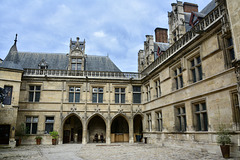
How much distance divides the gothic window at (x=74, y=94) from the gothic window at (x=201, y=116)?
10.3m

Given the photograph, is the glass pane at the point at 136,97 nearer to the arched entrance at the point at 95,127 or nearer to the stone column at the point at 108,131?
the stone column at the point at 108,131

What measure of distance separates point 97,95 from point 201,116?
9833 mm

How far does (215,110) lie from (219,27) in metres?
3.67

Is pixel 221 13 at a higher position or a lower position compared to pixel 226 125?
higher

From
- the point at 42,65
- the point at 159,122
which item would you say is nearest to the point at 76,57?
the point at 42,65

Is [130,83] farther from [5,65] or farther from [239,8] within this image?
[239,8]

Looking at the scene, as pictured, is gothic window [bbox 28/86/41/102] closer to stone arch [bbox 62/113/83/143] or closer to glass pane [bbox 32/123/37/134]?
glass pane [bbox 32/123/37/134]

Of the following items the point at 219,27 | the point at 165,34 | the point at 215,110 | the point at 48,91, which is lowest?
the point at 215,110

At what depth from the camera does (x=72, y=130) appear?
1912 cm

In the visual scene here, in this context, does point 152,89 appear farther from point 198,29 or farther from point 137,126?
point 198,29

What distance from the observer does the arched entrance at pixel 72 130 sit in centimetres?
1864

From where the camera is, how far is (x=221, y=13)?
28.3 ft

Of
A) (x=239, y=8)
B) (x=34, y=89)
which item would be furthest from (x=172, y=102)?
(x=34, y=89)

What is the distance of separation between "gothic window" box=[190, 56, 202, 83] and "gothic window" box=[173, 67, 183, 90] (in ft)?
3.58
